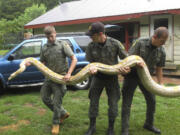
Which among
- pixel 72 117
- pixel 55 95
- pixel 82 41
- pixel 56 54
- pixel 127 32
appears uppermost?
pixel 127 32

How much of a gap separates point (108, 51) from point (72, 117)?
212 centimetres

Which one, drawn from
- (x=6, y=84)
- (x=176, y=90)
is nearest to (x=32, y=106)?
(x=6, y=84)

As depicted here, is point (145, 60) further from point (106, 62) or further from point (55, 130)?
point (55, 130)

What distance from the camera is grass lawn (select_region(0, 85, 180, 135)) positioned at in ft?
13.5

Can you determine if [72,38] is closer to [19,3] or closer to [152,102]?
[152,102]

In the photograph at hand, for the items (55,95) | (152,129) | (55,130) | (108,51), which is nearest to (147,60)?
(108,51)

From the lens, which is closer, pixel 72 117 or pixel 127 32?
pixel 72 117

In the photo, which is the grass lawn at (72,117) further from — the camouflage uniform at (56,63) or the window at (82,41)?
the window at (82,41)

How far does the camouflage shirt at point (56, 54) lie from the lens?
3.93 meters

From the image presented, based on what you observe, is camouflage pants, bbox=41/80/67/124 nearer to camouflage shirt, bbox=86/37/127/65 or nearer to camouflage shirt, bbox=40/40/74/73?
camouflage shirt, bbox=40/40/74/73

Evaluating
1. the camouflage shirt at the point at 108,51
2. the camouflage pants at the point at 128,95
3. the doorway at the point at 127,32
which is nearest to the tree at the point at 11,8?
the doorway at the point at 127,32

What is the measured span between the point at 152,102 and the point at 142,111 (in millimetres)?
1352

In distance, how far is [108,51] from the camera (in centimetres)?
353

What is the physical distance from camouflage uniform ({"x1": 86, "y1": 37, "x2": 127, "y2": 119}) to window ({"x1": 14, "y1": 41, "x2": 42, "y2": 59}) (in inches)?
155
